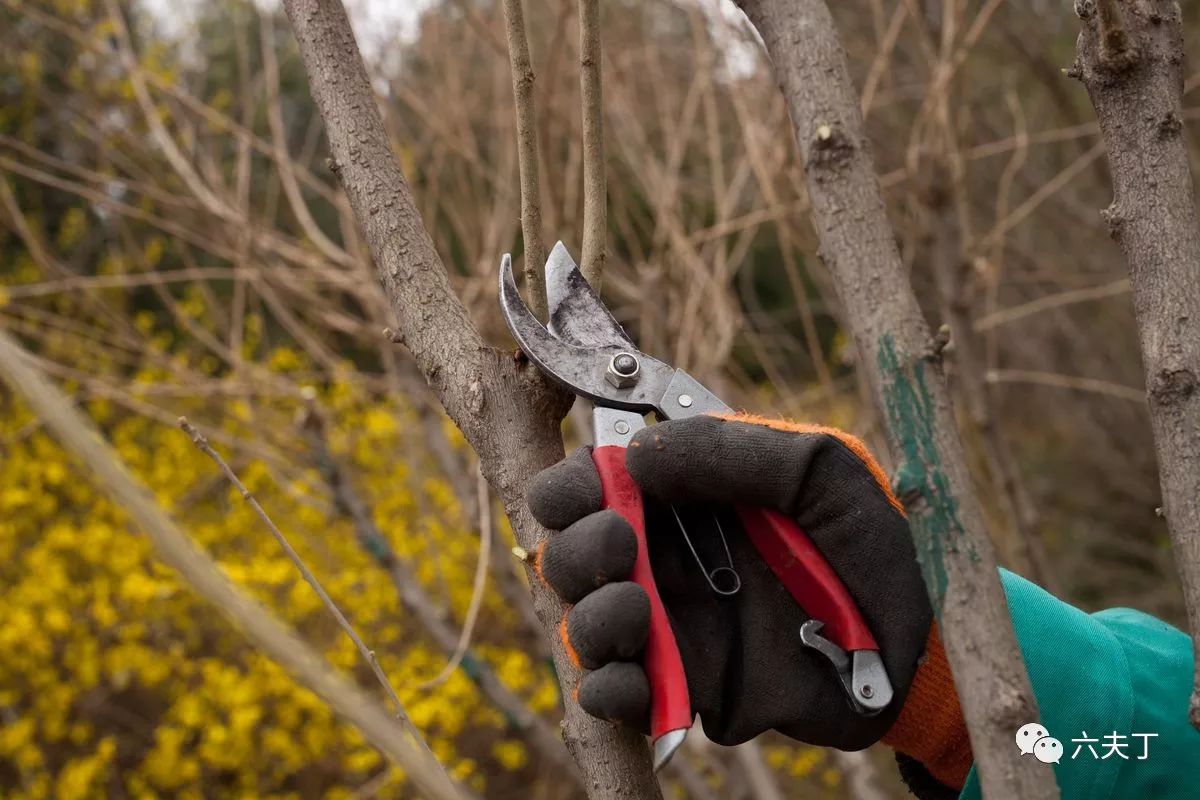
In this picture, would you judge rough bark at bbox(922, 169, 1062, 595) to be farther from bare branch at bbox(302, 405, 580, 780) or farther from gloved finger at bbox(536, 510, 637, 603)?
gloved finger at bbox(536, 510, 637, 603)

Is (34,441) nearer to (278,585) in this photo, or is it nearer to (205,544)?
(205,544)

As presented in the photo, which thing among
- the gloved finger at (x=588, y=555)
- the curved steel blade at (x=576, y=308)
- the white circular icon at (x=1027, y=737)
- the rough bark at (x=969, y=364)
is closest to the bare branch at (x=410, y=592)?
the rough bark at (x=969, y=364)

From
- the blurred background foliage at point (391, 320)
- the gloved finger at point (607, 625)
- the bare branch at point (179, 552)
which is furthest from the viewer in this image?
the blurred background foliage at point (391, 320)

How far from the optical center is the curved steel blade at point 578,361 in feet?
4.05

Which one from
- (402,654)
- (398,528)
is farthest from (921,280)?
(402,654)

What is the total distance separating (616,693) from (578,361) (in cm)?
39

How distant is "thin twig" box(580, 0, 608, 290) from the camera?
130cm

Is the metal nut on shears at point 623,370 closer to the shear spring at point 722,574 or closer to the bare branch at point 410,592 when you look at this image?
the shear spring at point 722,574

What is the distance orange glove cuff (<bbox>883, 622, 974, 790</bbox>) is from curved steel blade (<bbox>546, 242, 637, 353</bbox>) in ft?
1.71

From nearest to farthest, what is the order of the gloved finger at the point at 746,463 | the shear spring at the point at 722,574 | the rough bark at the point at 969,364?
the gloved finger at the point at 746,463 → the shear spring at the point at 722,574 → the rough bark at the point at 969,364

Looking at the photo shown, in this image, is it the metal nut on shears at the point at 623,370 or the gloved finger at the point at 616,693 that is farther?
the metal nut on shears at the point at 623,370

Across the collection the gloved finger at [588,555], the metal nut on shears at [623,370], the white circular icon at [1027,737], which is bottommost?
the white circular icon at [1027,737]

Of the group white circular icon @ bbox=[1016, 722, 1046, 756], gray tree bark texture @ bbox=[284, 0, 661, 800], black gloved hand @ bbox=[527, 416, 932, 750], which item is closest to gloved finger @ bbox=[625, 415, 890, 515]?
black gloved hand @ bbox=[527, 416, 932, 750]

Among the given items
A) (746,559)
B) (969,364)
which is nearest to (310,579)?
(746,559)
